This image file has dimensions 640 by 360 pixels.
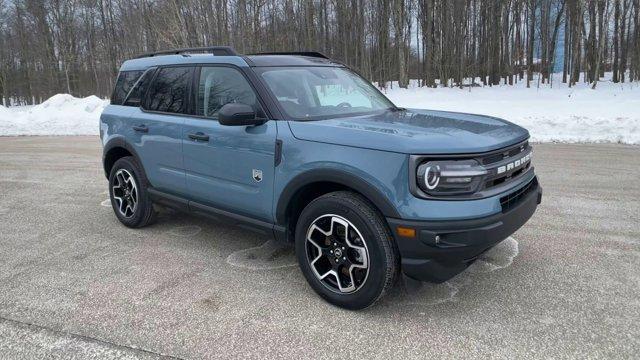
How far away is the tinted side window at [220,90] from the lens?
392cm

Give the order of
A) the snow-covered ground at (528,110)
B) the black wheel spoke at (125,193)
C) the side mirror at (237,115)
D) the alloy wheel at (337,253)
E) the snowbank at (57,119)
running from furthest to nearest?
the snowbank at (57,119) → the snow-covered ground at (528,110) → the black wheel spoke at (125,193) → the side mirror at (237,115) → the alloy wheel at (337,253)

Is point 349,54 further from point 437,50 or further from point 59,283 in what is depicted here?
point 59,283

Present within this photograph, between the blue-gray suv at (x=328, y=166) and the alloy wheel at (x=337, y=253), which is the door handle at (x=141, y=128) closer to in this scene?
the blue-gray suv at (x=328, y=166)

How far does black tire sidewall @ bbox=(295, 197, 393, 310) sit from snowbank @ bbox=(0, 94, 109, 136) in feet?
48.7

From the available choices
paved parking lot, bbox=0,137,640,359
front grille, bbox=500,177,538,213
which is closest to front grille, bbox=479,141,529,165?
front grille, bbox=500,177,538,213

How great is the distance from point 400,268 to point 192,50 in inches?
116

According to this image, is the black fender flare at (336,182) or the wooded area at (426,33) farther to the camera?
the wooded area at (426,33)

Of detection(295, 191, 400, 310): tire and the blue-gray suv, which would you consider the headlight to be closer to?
the blue-gray suv

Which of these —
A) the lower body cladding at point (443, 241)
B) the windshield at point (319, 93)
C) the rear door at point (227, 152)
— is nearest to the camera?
the lower body cladding at point (443, 241)

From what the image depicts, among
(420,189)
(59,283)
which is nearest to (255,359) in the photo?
(420,189)

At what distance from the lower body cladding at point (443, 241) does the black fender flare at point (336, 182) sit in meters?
0.11

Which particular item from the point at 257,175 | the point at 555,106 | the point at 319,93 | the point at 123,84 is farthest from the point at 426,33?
the point at 257,175

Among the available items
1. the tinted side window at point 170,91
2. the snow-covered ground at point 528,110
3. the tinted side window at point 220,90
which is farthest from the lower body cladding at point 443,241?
the snow-covered ground at point 528,110

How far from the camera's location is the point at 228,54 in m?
4.18
